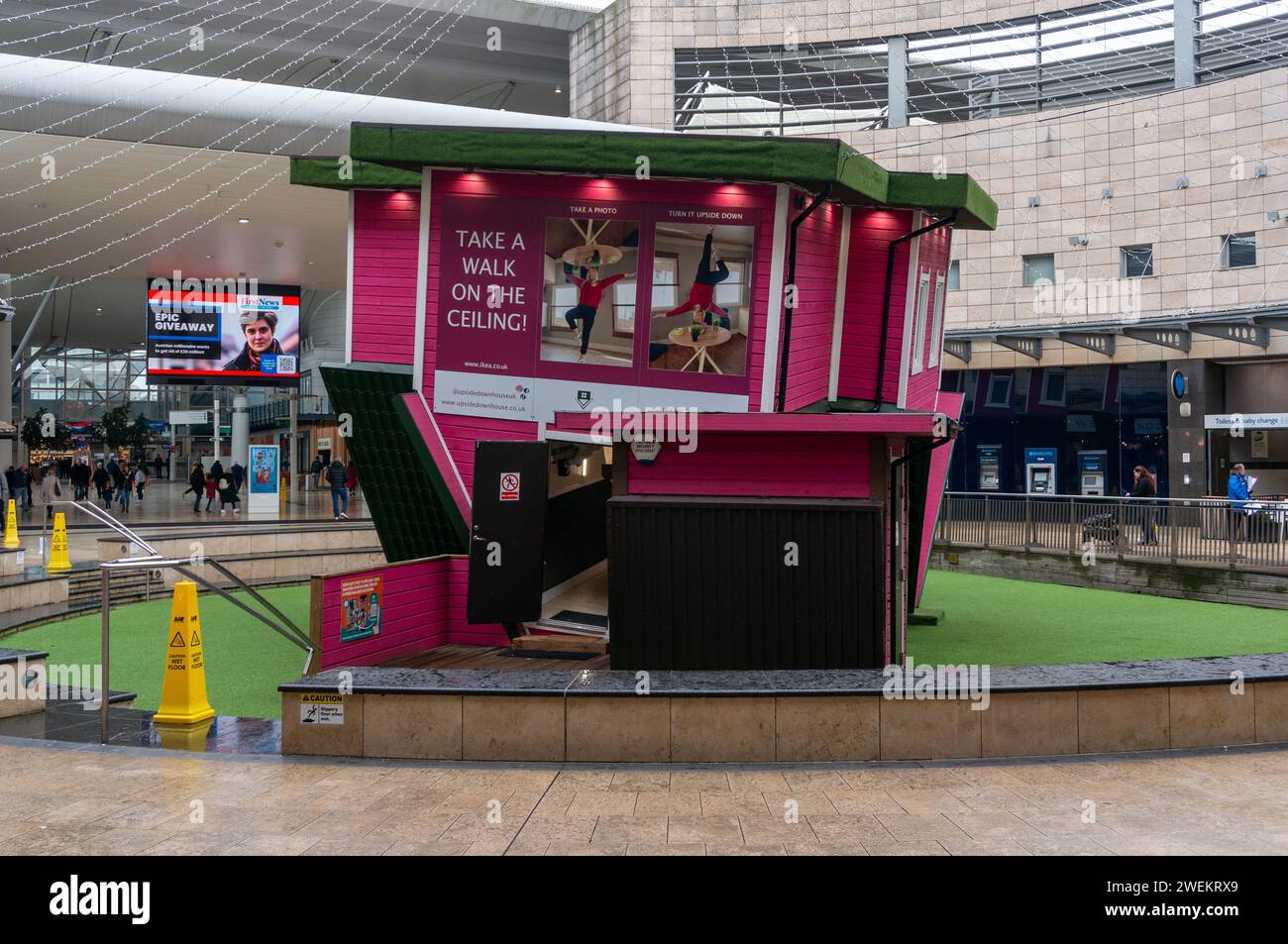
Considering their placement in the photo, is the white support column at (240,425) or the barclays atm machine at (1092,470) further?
the white support column at (240,425)

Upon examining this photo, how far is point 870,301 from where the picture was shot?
16547 millimetres

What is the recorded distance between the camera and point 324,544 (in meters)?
26.7

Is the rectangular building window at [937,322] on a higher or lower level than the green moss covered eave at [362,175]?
lower

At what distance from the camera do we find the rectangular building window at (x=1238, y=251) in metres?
32.4

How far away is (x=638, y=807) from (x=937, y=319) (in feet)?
42.1

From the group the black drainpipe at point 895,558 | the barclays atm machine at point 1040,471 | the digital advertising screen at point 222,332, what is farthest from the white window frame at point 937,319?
the digital advertising screen at point 222,332

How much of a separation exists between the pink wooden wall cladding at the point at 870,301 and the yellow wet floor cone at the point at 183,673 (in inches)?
374

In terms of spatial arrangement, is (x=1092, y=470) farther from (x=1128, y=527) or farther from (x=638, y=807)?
(x=638, y=807)

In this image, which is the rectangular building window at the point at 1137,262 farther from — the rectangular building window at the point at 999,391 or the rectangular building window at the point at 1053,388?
the rectangular building window at the point at 999,391

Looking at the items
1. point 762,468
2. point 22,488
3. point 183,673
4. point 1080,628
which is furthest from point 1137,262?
point 22,488

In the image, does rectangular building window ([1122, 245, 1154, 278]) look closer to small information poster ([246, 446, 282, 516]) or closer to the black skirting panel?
small information poster ([246, 446, 282, 516])

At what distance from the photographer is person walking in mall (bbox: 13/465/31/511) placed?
36.3m
